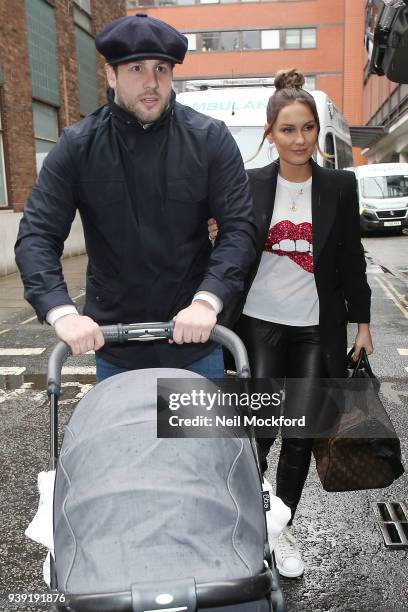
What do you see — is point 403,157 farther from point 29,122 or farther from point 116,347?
point 116,347

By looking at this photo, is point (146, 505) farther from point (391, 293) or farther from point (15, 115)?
point (15, 115)

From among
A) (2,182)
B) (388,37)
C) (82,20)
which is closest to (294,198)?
(388,37)

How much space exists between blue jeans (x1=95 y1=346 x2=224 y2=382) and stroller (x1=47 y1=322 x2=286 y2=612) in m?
0.68

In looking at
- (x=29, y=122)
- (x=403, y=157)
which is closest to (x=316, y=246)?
(x=29, y=122)

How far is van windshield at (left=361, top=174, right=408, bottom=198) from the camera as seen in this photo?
2141 cm

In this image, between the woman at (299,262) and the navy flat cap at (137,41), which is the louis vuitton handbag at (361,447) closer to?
the woman at (299,262)

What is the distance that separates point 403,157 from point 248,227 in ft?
121

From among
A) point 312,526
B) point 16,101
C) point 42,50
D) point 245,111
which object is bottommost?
point 312,526

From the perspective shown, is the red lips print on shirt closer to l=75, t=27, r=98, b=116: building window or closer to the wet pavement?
the wet pavement

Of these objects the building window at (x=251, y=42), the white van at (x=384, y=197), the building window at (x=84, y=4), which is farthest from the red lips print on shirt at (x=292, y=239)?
the building window at (x=251, y=42)

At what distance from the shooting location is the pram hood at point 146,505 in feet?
4.56

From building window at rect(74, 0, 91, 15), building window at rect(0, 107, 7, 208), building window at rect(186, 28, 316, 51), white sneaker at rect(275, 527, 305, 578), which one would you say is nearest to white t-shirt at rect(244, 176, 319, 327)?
white sneaker at rect(275, 527, 305, 578)

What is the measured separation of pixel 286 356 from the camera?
Result: 119 inches

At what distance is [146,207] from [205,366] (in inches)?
26.4
